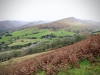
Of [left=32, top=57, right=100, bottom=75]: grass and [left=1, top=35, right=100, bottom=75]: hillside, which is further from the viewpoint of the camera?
[left=1, top=35, right=100, bottom=75]: hillside

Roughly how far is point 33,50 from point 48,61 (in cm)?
4830

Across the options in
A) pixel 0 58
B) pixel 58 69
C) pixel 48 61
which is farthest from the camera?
pixel 0 58

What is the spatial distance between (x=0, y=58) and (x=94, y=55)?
5759cm

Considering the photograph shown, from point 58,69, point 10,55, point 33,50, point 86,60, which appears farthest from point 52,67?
point 10,55

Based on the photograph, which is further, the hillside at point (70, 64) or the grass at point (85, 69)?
the hillside at point (70, 64)

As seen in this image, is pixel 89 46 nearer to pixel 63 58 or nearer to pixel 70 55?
pixel 70 55

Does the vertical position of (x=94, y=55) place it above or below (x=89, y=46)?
below

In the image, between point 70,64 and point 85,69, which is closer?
point 85,69

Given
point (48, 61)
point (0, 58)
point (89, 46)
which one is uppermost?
point (89, 46)

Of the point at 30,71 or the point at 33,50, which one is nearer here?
the point at 30,71

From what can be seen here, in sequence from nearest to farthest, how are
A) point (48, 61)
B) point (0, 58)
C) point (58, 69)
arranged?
1. point (58, 69)
2. point (48, 61)
3. point (0, 58)

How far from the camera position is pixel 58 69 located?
34.5 ft

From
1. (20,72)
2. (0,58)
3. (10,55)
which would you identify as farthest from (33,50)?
(20,72)

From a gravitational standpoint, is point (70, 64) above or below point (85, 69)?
above
